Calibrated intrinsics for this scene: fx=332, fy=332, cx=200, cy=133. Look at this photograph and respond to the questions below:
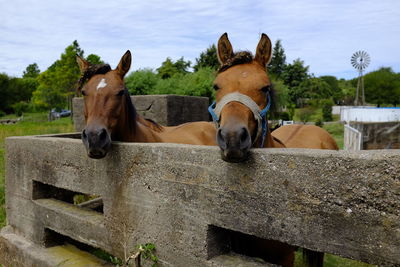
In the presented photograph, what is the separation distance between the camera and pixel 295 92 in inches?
1823

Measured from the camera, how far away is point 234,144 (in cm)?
180

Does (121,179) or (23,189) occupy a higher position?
(121,179)

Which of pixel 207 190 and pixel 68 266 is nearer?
pixel 207 190

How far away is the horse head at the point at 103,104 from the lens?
2.59 metres

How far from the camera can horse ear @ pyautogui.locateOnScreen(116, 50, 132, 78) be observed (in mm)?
3498

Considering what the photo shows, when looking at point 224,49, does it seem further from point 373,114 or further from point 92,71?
point 373,114

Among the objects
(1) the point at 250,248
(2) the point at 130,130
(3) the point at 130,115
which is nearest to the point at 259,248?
(1) the point at 250,248

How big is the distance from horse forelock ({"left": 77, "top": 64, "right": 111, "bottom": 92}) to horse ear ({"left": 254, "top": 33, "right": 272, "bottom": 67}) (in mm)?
1596

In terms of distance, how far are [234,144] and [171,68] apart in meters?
33.6

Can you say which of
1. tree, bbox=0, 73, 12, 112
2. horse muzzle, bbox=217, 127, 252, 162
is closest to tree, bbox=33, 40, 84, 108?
tree, bbox=0, 73, 12, 112

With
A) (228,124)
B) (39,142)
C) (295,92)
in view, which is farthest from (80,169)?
(295,92)

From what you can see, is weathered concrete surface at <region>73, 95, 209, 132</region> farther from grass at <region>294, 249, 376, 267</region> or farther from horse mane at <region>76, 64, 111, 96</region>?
grass at <region>294, 249, 376, 267</region>

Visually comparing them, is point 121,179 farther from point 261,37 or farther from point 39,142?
point 261,37

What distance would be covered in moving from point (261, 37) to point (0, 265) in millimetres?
3637
